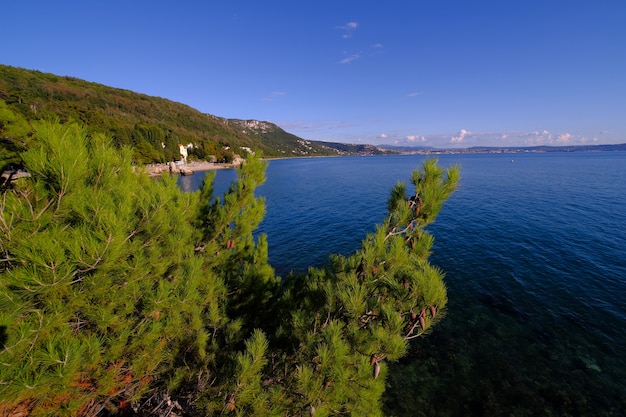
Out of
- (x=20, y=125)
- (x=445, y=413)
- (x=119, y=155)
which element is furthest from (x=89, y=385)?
(x=445, y=413)

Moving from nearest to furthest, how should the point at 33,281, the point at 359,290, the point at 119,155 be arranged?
the point at 33,281 → the point at 359,290 → the point at 119,155

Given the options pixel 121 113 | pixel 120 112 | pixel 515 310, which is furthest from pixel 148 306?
pixel 120 112

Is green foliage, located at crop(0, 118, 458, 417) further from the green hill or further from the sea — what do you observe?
the green hill

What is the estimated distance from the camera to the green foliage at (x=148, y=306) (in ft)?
8.04

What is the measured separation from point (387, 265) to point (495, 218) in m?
30.0

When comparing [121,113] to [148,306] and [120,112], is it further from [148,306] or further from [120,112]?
[148,306]

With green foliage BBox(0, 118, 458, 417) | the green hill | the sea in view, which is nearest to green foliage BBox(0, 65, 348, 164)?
the green hill

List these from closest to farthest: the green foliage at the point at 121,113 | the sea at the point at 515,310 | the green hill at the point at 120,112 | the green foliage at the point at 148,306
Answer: the green foliage at the point at 148,306
the sea at the point at 515,310
the green hill at the point at 120,112
the green foliage at the point at 121,113

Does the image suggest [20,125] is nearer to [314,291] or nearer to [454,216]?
[314,291]

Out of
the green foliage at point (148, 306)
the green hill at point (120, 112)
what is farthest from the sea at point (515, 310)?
the green hill at point (120, 112)

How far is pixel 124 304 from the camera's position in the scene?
339 centimetres

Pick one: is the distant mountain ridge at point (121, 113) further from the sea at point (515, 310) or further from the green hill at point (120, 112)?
the sea at point (515, 310)

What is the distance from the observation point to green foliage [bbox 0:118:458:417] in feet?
8.04

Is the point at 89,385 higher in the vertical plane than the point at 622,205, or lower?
higher
